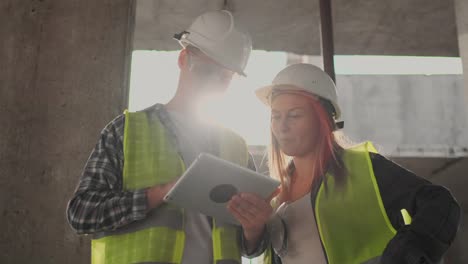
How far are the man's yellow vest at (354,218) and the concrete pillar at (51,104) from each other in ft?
4.34

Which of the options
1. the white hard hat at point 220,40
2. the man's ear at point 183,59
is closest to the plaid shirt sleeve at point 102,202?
the man's ear at point 183,59

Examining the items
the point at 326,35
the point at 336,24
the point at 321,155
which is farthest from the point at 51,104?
the point at 336,24

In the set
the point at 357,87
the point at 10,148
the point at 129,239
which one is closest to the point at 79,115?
the point at 10,148

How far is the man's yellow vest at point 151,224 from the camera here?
7.47 feet

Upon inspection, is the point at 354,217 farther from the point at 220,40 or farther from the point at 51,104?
the point at 51,104

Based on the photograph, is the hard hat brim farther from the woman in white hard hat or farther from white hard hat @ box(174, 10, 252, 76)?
white hard hat @ box(174, 10, 252, 76)

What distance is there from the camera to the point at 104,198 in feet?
7.48

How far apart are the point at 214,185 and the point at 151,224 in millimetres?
320

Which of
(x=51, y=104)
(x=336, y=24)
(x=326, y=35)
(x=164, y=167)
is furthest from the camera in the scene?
(x=336, y=24)

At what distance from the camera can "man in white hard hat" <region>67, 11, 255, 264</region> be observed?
7.43ft

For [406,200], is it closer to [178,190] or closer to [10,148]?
[178,190]

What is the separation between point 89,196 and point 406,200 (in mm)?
1349

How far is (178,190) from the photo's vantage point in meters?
2.20

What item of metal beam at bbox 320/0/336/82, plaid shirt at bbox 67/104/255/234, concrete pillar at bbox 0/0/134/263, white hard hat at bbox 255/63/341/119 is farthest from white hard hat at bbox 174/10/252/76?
metal beam at bbox 320/0/336/82
